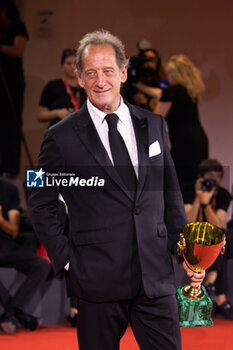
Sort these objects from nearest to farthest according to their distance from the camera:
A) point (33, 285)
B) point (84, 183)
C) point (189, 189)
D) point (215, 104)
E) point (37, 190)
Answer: point (84, 183), point (37, 190), point (189, 189), point (33, 285), point (215, 104)

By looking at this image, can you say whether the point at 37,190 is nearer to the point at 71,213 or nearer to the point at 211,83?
the point at 71,213

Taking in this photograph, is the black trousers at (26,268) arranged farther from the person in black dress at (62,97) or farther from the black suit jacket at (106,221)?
the black suit jacket at (106,221)

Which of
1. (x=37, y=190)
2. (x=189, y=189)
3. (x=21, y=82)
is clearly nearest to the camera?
(x=37, y=190)

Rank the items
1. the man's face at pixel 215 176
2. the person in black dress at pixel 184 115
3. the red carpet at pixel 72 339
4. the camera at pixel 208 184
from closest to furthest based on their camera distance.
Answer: the man's face at pixel 215 176
the camera at pixel 208 184
the person in black dress at pixel 184 115
the red carpet at pixel 72 339

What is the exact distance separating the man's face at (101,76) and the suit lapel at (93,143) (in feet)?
0.19

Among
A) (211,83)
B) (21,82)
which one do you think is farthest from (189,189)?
(21,82)

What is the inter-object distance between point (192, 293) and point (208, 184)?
118 cm

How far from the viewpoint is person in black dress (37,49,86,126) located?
117 inches

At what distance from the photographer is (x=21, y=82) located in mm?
4160

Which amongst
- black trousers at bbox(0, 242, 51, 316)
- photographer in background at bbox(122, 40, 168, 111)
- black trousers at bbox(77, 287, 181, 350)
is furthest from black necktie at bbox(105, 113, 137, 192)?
black trousers at bbox(0, 242, 51, 316)

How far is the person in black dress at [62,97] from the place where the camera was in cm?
297

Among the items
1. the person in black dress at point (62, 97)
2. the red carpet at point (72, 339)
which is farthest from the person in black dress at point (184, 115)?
the red carpet at point (72, 339)

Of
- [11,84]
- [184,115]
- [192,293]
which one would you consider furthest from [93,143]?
[11,84]

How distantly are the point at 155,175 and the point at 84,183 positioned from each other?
0.21 metres
